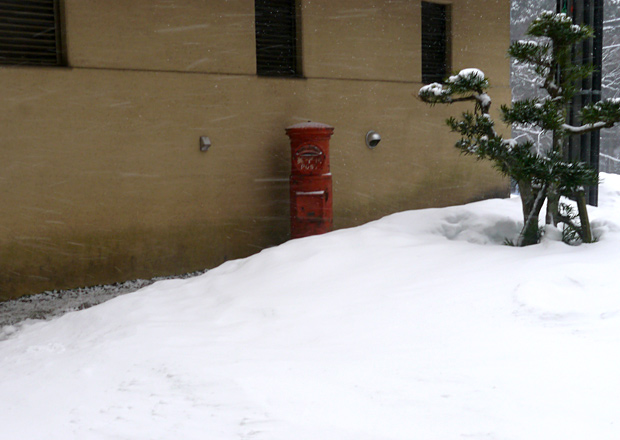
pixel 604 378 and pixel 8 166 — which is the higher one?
pixel 8 166

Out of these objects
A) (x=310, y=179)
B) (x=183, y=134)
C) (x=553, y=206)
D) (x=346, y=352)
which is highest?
(x=183, y=134)

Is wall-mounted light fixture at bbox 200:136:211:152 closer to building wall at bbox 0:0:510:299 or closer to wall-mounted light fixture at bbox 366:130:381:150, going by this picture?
building wall at bbox 0:0:510:299

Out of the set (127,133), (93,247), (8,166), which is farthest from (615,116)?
(8,166)

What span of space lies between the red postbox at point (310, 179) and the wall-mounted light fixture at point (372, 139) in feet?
4.82

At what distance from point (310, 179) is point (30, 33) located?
130 inches

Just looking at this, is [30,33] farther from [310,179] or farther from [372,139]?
[372,139]

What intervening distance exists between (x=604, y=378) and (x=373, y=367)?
1.12 metres

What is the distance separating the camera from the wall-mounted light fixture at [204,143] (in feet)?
22.8

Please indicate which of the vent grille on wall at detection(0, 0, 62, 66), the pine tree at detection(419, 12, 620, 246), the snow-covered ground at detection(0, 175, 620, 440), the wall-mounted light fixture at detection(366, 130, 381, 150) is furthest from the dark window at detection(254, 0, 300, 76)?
the snow-covered ground at detection(0, 175, 620, 440)

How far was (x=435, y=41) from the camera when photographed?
9.57 meters

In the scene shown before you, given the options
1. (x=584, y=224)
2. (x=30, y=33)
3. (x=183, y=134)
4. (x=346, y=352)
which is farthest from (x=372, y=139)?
(x=346, y=352)

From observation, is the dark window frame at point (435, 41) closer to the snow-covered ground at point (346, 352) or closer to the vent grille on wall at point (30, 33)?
the snow-covered ground at point (346, 352)

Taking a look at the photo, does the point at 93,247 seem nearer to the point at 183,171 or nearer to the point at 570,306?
the point at 183,171

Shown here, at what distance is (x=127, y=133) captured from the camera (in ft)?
21.3
